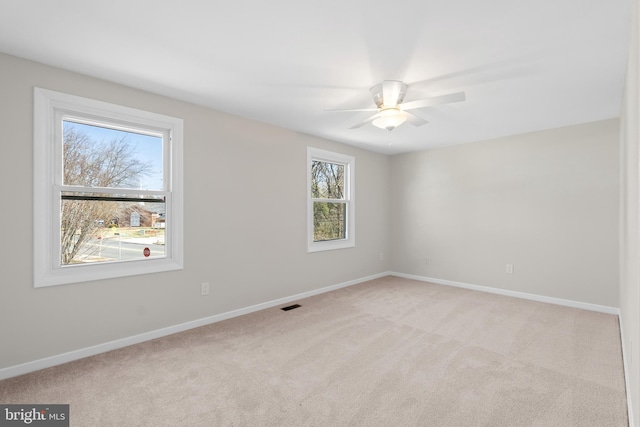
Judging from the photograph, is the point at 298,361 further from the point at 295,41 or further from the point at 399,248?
the point at 399,248

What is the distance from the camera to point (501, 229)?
447cm

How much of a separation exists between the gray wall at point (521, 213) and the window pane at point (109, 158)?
4158 mm

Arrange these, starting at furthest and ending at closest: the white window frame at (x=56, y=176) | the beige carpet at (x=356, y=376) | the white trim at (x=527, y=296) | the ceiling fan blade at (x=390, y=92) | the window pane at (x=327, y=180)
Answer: the window pane at (x=327, y=180), the white trim at (x=527, y=296), the ceiling fan blade at (x=390, y=92), the white window frame at (x=56, y=176), the beige carpet at (x=356, y=376)

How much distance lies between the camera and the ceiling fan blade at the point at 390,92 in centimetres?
251

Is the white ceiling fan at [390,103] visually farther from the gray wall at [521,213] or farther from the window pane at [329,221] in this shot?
the gray wall at [521,213]

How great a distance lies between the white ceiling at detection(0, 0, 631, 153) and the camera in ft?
5.63

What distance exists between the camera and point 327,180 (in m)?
4.88

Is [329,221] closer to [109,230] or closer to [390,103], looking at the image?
[390,103]

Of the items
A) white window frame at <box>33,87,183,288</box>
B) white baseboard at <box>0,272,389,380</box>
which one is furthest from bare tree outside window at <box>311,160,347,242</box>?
white window frame at <box>33,87,183,288</box>

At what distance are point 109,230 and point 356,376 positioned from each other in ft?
8.07

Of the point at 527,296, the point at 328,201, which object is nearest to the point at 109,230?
the point at 328,201

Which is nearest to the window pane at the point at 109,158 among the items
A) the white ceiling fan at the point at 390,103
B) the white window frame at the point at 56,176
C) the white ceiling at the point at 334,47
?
the white window frame at the point at 56,176

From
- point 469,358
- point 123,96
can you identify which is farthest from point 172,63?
point 469,358

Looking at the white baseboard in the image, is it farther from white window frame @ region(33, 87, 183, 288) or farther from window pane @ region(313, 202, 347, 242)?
window pane @ region(313, 202, 347, 242)
